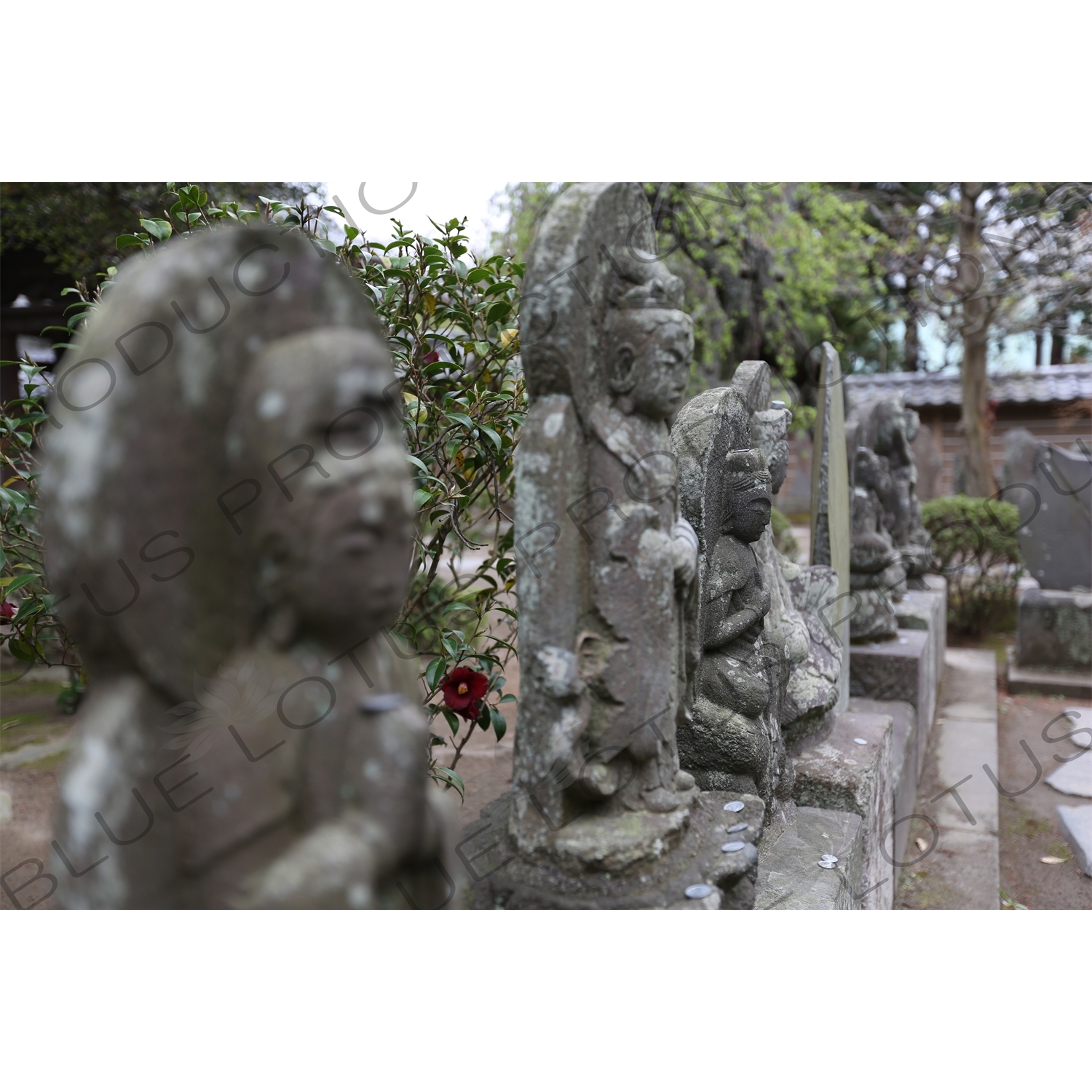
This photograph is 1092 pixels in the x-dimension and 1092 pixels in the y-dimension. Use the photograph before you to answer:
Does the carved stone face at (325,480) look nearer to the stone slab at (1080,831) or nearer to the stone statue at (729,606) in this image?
the stone statue at (729,606)

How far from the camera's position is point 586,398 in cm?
189

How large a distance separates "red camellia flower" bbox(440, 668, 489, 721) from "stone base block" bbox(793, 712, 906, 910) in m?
1.25

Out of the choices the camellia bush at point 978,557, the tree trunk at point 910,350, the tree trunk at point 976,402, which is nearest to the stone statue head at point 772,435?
the camellia bush at point 978,557

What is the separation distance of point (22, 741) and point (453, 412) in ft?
15.0

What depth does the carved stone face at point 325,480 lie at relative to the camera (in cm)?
120

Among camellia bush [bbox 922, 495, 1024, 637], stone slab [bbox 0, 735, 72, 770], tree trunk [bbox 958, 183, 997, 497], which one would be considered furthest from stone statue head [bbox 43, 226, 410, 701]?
tree trunk [bbox 958, 183, 997, 497]

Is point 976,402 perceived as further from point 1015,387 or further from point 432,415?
point 432,415

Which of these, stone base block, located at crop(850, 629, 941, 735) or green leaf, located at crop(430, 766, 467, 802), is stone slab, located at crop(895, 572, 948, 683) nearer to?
stone base block, located at crop(850, 629, 941, 735)

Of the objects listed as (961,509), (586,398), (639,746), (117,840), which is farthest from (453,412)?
(961,509)

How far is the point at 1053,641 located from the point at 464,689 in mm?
6095

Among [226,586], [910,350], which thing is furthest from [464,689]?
[910,350]

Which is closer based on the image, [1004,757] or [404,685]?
[404,685]

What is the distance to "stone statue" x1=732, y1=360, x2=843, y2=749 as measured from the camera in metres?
3.03

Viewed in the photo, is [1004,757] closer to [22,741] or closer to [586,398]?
[586,398]
